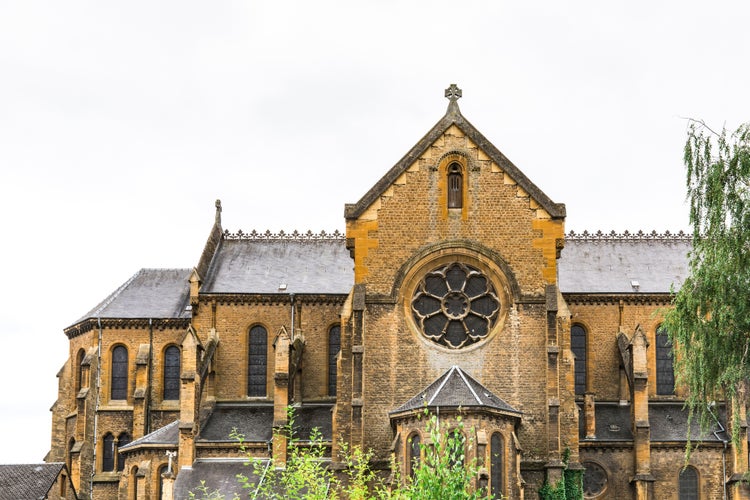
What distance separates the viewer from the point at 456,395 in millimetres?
50438

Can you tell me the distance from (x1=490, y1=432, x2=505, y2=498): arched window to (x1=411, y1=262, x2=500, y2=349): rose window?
16.3ft

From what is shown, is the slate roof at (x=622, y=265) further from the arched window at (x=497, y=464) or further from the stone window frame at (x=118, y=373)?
the stone window frame at (x=118, y=373)

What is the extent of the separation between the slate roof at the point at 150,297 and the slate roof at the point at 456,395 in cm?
2190

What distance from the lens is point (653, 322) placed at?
66.2 meters

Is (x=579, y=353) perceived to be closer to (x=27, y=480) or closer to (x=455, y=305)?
(x=455, y=305)

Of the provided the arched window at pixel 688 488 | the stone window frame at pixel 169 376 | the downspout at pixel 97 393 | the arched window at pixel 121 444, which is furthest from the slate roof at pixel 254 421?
the arched window at pixel 688 488

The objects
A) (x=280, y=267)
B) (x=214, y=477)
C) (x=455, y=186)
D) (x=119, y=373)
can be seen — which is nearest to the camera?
(x=455, y=186)

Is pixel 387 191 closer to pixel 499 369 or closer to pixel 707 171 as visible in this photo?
pixel 499 369

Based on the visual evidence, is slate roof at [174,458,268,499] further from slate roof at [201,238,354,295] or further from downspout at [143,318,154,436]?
slate roof at [201,238,354,295]

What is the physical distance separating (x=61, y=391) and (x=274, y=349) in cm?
1449

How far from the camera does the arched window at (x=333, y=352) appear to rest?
65.6 m

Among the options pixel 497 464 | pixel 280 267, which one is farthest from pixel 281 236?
pixel 497 464

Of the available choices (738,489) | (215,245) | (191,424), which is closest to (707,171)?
(738,489)

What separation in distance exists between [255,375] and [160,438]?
638 centimetres
